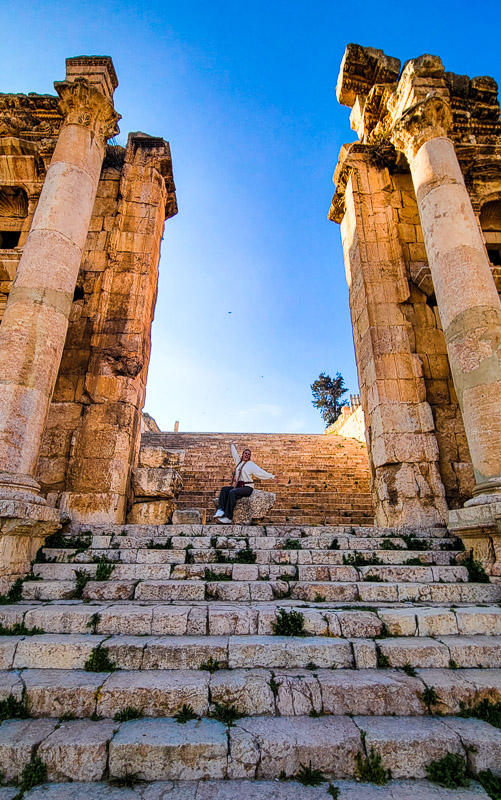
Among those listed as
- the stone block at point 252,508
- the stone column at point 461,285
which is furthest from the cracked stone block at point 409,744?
the stone block at point 252,508

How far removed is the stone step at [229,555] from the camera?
16.1ft

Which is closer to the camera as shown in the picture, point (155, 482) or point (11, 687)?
point (11, 687)

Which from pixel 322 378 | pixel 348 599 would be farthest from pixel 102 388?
pixel 322 378

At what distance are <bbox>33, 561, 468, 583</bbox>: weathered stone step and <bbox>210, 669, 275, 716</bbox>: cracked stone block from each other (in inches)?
64.5

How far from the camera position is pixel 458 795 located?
7.51 feet

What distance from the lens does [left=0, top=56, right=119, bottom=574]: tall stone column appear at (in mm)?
5082

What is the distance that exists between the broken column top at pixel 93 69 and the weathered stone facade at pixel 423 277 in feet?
18.7

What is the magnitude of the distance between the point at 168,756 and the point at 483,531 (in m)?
4.36

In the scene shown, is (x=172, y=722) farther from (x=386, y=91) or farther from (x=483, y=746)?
(x=386, y=91)

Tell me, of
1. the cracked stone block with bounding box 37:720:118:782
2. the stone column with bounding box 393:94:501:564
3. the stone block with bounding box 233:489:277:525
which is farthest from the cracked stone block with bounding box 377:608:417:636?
the stone block with bounding box 233:489:277:525

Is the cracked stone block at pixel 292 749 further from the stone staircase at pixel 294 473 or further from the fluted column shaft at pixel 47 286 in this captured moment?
the stone staircase at pixel 294 473

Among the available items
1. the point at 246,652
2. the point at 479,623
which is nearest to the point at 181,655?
the point at 246,652

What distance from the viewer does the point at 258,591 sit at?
13.8 ft

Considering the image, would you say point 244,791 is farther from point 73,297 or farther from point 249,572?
point 73,297
